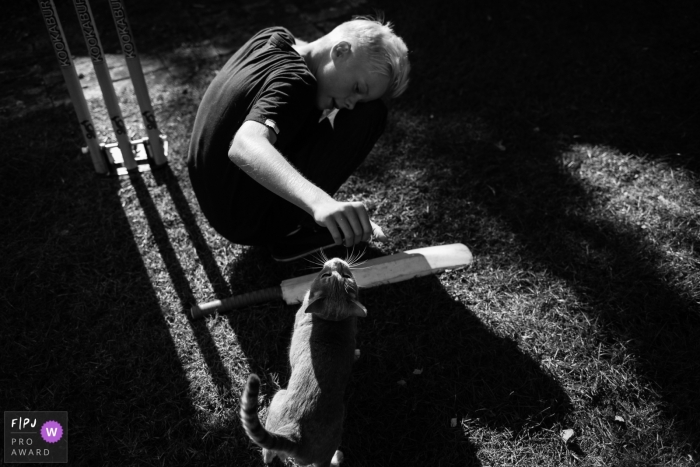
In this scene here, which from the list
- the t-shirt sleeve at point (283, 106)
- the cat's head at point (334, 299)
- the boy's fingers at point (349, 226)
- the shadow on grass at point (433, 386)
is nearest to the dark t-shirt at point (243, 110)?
the t-shirt sleeve at point (283, 106)

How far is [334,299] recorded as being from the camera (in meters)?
2.21

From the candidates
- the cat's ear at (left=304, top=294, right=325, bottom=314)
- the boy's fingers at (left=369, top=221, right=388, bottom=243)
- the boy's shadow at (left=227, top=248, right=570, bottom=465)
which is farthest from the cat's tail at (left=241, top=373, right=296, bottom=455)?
the boy's fingers at (left=369, top=221, right=388, bottom=243)

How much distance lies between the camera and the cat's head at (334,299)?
2182 millimetres

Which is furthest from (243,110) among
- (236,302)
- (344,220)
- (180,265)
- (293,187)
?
(180,265)

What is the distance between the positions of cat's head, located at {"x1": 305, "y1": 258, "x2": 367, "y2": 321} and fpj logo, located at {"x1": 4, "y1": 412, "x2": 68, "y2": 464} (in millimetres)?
1373

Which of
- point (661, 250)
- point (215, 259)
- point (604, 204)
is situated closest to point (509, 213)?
point (604, 204)

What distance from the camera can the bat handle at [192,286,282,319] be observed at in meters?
2.78

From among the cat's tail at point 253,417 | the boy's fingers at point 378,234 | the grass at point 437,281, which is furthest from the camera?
the boy's fingers at point 378,234

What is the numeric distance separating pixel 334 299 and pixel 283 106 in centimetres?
90

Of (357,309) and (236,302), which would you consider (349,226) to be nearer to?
(357,309)

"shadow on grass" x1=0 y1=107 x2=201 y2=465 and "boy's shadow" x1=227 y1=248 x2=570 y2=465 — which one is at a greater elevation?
"shadow on grass" x1=0 y1=107 x2=201 y2=465

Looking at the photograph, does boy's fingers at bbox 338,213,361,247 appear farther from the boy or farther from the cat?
the cat

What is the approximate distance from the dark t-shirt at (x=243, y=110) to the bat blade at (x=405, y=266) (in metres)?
0.66

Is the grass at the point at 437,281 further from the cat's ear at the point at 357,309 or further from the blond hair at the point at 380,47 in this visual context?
the blond hair at the point at 380,47
